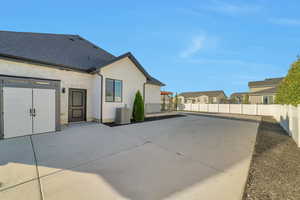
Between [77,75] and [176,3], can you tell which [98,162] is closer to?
[77,75]

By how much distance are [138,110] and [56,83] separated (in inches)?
205

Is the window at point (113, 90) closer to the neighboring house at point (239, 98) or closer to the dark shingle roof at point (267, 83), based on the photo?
the neighboring house at point (239, 98)

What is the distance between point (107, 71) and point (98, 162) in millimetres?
6362

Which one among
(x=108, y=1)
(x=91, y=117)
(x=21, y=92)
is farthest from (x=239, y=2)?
(x=21, y=92)

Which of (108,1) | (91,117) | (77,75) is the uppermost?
(108,1)

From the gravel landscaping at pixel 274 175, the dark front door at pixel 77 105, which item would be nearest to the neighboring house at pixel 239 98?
the gravel landscaping at pixel 274 175

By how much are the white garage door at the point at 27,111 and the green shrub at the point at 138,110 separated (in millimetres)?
4942

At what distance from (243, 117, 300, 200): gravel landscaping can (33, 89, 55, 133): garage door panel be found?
7.56 metres

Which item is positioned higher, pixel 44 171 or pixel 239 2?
pixel 239 2

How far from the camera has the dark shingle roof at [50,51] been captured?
21.3 feet

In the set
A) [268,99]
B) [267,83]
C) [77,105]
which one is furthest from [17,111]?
[267,83]

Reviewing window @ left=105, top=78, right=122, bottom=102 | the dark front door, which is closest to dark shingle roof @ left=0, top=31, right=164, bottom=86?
window @ left=105, top=78, right=122, bottom=102

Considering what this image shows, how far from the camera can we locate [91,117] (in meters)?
8.57

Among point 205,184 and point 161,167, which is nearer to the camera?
point 205,184
